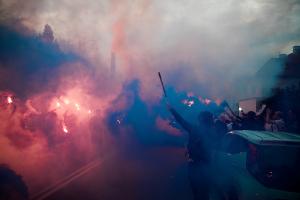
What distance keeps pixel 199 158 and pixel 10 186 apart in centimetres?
382

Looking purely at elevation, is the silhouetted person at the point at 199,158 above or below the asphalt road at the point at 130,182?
above

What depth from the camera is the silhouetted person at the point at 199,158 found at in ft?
17.7

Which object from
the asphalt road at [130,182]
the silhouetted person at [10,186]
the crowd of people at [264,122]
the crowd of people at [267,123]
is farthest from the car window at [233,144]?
the silhouetted person at [10,186]

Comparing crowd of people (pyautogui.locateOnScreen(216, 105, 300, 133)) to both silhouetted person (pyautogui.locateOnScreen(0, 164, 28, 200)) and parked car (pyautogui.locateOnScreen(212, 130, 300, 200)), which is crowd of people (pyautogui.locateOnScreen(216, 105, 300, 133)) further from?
silhouetted person (pyautogui.locateOnScreen(0, 164, 28, 200))

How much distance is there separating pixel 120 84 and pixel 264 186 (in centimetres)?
2572

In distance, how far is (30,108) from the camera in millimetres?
16328

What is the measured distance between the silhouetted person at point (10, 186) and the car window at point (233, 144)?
4.12 m

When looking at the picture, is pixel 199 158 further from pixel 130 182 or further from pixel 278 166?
pixel 130 182

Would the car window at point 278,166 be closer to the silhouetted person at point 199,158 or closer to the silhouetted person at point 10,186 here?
the silhouetted person at point 199,158

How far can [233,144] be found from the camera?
20.0 feet

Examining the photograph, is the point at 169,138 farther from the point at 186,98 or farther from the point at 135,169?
the point at 135,169

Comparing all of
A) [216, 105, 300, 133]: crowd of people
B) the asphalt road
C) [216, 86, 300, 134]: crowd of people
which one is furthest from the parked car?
[216, 105, 300, 133]: crowd of people

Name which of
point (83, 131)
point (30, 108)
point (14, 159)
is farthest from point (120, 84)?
point (14, 159)

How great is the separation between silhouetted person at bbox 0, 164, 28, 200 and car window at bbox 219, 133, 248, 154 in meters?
4.12
